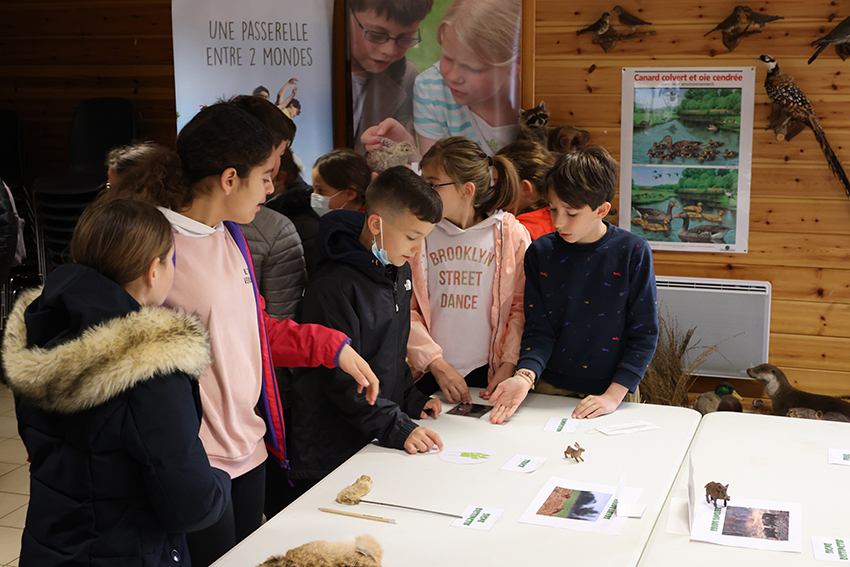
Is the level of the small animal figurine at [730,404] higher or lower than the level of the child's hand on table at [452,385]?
lower

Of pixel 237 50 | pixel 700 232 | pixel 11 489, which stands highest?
pixel 237 50

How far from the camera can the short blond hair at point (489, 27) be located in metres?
3.94

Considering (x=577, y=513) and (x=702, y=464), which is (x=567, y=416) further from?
(x=577, y=513)

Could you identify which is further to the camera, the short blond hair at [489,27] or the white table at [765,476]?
the short blond hair at [489,27]

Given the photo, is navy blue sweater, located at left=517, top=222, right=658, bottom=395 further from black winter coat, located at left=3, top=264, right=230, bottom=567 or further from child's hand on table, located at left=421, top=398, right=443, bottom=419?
black winter coat, located at left=3, top=264, right=230, bottom=567

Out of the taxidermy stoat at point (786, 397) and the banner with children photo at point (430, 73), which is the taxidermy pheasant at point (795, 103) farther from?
the banner with children photo at point (430, 73)

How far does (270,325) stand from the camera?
1785 millimetres

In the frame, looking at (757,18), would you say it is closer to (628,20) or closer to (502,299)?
(628,20)

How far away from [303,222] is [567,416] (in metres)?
1.20

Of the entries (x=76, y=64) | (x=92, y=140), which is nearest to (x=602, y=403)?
(x=92, y=140)

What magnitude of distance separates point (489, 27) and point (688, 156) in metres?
1.25

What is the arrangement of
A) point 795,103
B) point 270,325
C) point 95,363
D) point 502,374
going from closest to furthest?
point 95,363 < point 270,325 < point 502,374 < point 795,103

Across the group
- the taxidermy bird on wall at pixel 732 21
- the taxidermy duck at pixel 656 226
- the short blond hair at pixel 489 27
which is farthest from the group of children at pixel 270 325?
the taxidermy bird on wall at pixel 732 21

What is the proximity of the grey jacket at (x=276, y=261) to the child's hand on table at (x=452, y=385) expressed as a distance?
1.65 feet
